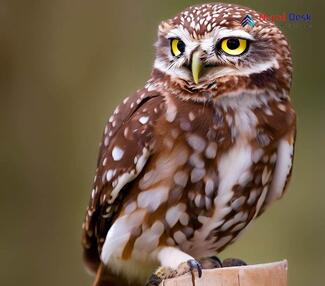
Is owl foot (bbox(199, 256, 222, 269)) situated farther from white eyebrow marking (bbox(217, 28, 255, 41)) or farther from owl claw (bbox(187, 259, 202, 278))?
white eyebrow marking (bbox(217, 28, 255, 41))

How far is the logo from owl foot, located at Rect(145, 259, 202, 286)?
0.44m

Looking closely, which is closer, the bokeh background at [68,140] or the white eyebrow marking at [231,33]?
the white eyebrow marking at [231,33]

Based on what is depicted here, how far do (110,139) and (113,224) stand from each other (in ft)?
0.56

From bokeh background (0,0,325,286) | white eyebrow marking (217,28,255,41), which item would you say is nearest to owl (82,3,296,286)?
white eyebrow marking (217,28,255,41)

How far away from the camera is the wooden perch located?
1350 millimetres

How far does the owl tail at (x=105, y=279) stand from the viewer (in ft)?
5.56

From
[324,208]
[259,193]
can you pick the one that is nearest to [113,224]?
[259,193]

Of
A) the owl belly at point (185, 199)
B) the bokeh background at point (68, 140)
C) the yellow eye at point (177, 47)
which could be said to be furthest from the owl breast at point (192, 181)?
the bokeh background at point (68, 140)

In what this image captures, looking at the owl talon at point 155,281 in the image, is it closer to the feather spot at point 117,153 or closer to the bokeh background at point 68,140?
the feather spot at point 117,153

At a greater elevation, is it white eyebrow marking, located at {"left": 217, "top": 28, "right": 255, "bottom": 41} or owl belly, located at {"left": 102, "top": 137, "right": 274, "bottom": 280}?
white eyebrow marking, located at {"left": 217, "top": 28, "right": 255, "bottom": 41}

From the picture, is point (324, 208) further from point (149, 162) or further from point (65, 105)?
point (149, 162)

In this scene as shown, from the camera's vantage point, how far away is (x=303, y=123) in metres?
2.38

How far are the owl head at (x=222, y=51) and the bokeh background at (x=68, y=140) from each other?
82 centimetres

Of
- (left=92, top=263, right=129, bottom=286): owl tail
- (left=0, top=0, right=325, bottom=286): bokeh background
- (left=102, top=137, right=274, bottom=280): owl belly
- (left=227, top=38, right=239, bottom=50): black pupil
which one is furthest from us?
(left=0, top=0, right=325, bottom=286): bokeh background
